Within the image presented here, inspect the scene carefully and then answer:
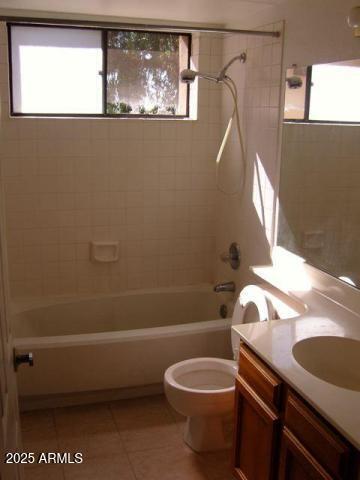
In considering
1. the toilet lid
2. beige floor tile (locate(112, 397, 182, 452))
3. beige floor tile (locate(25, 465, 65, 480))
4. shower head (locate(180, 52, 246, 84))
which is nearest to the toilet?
the toilet lid

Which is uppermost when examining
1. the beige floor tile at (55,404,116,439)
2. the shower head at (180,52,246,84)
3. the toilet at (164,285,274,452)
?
the shower head at (180,52,246,84)

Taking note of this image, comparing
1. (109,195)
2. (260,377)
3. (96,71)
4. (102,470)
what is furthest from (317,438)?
(96,71)

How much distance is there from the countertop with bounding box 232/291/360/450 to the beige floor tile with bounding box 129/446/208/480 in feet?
3.04

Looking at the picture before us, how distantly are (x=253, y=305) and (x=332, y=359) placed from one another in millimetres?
731

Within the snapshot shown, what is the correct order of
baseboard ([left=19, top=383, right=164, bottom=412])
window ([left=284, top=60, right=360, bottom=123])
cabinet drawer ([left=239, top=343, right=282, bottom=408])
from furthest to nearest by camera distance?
baseboard ([left=19, top=383, right=164, bottom=412]) → window ([left=284, top=60, right=360, bottom=123]) → cabinet drawer ([left=239, top=343, right=282, bottom=408])

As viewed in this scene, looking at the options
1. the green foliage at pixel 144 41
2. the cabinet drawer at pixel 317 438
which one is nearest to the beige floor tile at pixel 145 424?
the cabinet drawer at pixel 317 438

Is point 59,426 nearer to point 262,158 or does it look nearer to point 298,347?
point 298,347

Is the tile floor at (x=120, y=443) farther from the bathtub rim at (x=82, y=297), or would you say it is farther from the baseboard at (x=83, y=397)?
the bathtub rim at (x=82, y=297)

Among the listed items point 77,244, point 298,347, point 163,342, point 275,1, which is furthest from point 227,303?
point 275,1

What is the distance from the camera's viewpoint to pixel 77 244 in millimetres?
3568

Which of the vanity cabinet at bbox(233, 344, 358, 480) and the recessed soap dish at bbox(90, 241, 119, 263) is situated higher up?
the recessed soap dish at bbox(90, 241, 119, 263)

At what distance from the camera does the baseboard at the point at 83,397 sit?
3041 millimetres

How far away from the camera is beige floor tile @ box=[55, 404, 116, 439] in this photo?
2.87 metres

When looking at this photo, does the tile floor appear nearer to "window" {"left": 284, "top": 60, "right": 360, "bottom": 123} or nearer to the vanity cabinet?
the vanity cabinet
